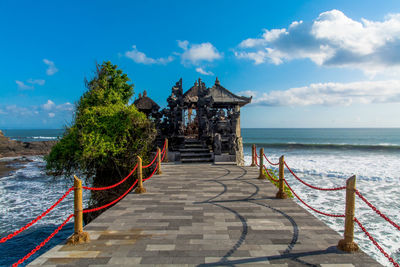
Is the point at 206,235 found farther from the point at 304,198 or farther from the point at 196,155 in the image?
the point at 304,198

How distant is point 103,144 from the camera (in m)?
10.6

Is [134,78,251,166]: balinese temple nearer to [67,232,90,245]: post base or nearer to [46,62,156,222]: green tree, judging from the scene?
[46,62,156,222]: green tree

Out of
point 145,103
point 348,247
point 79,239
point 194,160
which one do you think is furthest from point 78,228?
point 145,103

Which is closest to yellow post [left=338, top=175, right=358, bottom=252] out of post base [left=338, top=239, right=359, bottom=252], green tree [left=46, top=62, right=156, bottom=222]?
post base [left=338, top=239, right=359, bottom=252]

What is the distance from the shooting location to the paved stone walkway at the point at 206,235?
3.49 m

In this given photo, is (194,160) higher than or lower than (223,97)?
lower

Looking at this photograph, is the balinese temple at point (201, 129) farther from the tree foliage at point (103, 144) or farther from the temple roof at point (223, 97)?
the temple roof at point (223, 97)

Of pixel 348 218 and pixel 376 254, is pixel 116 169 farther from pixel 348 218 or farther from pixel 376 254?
pixel 376 254

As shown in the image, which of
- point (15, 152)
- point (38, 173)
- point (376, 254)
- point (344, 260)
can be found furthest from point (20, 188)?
point (15, 152)

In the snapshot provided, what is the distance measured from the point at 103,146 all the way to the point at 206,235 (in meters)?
8.07

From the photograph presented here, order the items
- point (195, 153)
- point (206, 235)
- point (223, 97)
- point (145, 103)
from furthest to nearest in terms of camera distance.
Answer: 1. point (223, 97)
2. point (145, 103)
3. point (195, 153)
4. point (206, 235)

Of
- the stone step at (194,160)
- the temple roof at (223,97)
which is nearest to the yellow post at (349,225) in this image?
the stone step at (194,160)

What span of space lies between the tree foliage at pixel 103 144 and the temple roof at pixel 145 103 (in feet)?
11.3

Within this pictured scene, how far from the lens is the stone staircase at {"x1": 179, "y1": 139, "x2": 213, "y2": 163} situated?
12602mm
